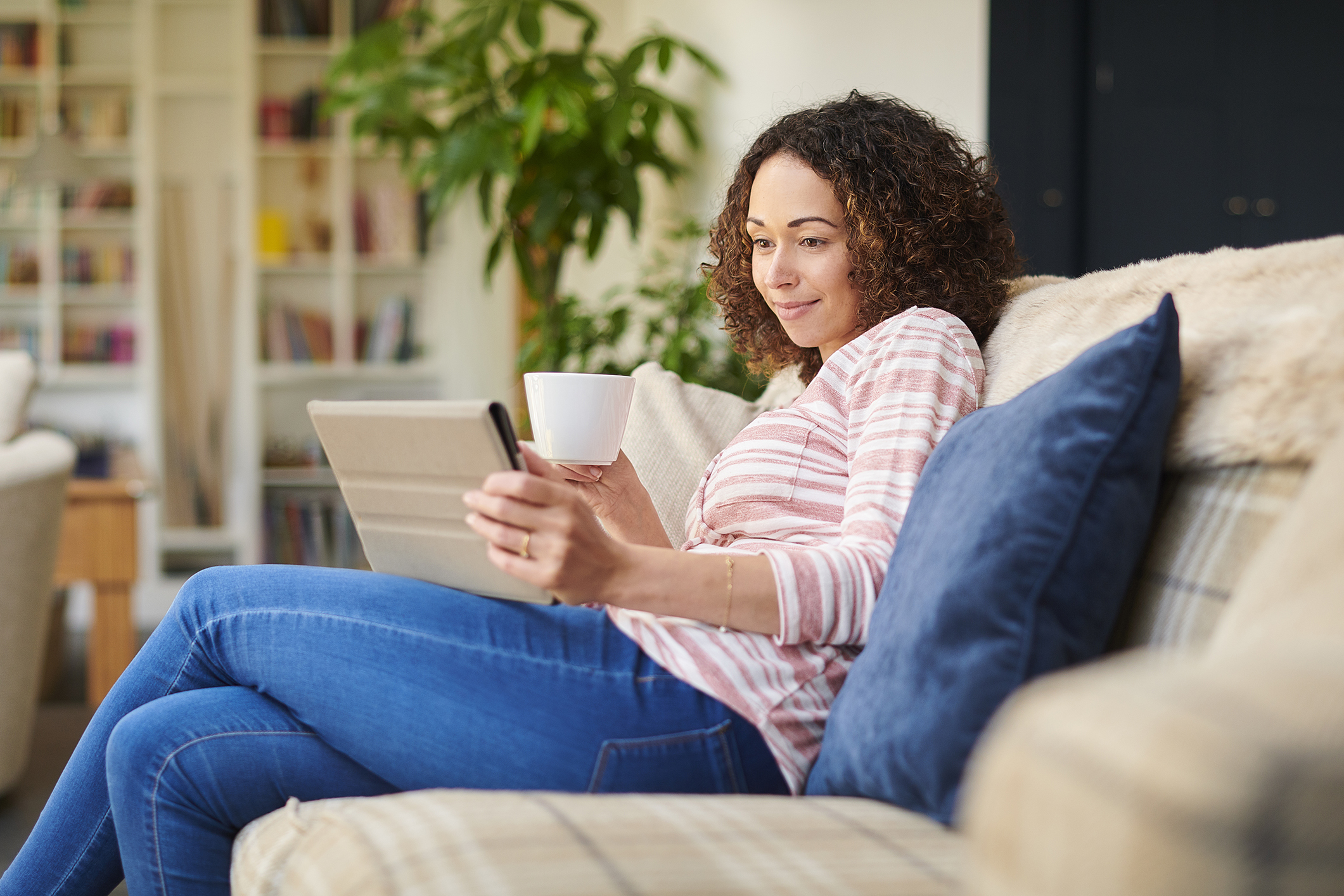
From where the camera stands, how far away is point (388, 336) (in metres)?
4.63

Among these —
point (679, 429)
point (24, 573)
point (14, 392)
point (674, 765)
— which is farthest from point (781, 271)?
point (14, 392)

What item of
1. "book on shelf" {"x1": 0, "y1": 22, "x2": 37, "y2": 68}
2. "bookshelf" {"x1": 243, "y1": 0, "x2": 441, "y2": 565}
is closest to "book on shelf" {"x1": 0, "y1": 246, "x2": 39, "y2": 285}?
"book on shelf" {"x1": 0, "y1": 22, "x2": 37, "y2": 68}

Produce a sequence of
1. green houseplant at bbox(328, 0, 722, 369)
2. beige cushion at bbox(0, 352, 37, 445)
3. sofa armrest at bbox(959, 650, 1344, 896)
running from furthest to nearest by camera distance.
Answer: green houseplant at bbox(328, 0, 722, 369), beige cushion at bbox(0, 352, 37, 445), sofa armrest at bbox(959, 650, 1344, 896)

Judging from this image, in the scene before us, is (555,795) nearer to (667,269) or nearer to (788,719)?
(788,719)

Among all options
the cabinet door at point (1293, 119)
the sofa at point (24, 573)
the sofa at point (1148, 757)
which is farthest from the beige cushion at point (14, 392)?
the cabinet door at point (1293, 119)

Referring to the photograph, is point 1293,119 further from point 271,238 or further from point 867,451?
point 271,238

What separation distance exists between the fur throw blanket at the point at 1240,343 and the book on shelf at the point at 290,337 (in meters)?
3.94

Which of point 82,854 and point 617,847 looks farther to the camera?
point 82,854

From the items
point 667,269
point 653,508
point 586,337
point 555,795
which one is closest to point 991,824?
point 555,795

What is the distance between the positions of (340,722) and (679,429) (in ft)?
2.18

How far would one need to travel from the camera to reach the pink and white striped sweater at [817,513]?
93 centimetres

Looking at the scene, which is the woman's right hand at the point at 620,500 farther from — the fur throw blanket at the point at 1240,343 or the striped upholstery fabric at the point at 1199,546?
the striped upholstery fabric at the point at 1199,546

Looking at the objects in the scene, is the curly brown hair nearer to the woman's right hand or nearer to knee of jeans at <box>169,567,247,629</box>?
the woman's right hand

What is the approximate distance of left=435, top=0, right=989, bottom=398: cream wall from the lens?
2.64 m
